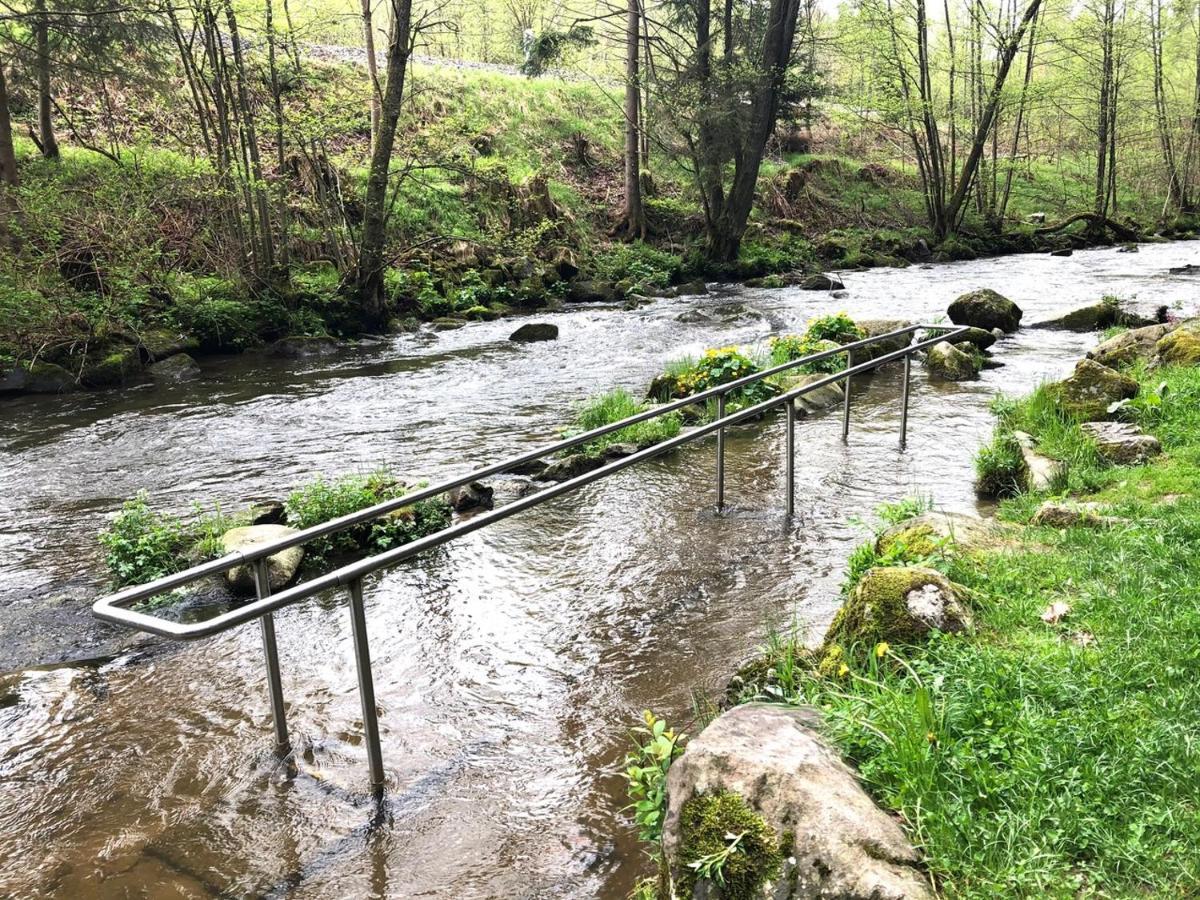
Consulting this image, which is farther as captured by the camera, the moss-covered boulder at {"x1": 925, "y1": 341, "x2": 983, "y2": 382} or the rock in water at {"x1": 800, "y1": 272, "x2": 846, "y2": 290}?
the rock in water at {"x1": 800, "y1": 272, "x2": 846, "y2": 290}

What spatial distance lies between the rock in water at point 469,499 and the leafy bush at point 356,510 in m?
0.32

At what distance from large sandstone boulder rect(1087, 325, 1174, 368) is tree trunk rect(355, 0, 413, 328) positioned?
1197cm

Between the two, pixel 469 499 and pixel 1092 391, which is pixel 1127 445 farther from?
pixel 469 499

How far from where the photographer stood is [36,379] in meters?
11.7

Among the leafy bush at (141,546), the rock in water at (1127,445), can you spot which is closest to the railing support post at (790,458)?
the rock in water at (1127,445)

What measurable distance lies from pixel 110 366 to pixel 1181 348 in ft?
44.0

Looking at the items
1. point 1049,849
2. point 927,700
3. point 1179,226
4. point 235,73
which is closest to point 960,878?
point 1049,849

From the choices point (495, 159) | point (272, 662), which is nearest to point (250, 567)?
point (272, 662)

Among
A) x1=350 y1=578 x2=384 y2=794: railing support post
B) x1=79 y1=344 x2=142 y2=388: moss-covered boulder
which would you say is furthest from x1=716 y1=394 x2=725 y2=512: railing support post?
x1=79 y1=344 x2=142 y2=388: moss-covered boulder

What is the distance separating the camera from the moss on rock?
86.8 inches

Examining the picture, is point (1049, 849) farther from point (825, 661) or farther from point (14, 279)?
point (14, 279)

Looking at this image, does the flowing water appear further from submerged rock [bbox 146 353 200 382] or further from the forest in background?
the forest in background

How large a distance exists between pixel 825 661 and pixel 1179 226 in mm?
36271

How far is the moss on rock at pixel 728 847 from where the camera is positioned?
2.21m
